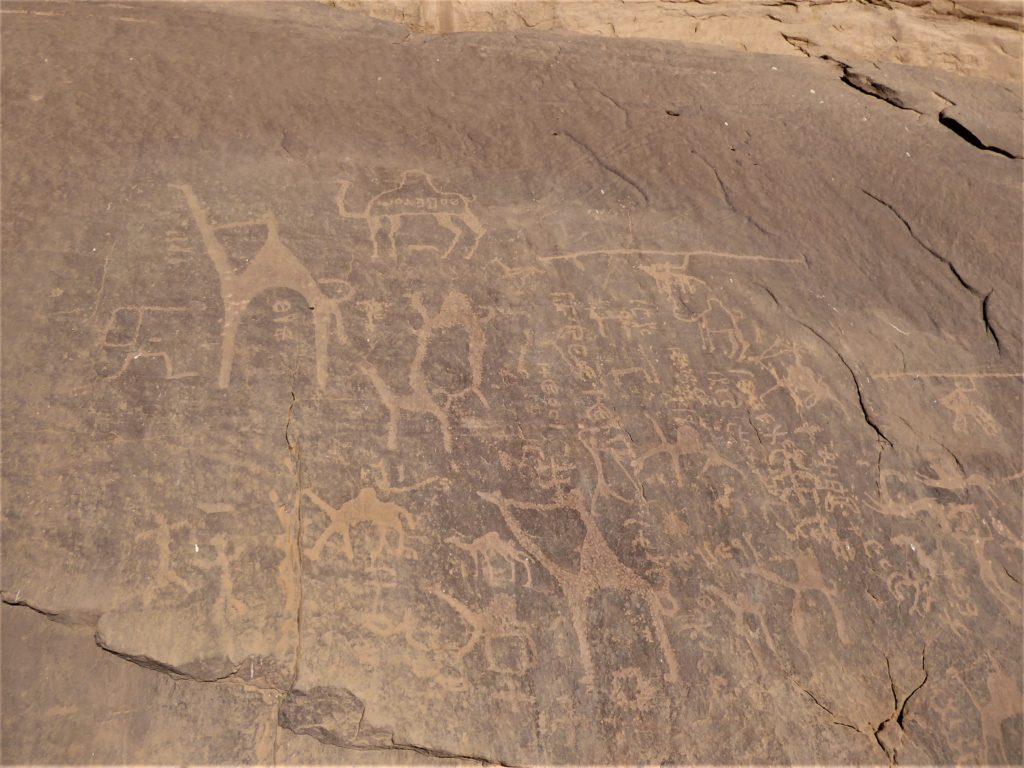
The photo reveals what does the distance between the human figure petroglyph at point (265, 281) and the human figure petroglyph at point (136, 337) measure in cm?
19

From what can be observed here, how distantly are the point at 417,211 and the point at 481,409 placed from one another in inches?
36.8

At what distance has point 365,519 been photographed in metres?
2.54

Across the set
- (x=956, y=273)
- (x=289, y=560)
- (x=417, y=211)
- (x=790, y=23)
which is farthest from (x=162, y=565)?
(x=790, y=23)

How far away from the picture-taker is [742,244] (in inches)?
137

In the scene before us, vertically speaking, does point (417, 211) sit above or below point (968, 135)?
below

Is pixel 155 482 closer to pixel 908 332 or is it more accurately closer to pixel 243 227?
pixel 243 227

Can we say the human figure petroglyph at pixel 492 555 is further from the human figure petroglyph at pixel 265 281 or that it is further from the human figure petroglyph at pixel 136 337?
the human figure petroglyph at pixel 136 337

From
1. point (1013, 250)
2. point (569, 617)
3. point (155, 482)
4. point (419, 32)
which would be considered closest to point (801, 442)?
point (569, 617)

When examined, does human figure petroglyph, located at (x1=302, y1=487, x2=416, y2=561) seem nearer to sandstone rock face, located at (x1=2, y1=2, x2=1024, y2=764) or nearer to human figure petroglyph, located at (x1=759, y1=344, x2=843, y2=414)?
sandstone rock face, located at (x1=2, y1=2, x2=1024, y2=764)

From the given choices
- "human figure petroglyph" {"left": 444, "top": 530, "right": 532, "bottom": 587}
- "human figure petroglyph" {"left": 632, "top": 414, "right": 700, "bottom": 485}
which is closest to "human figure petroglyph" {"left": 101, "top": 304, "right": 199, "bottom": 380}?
"human figure petroglyph" {"left": 444, "top": 530, "right": 532, "bottom": 587}

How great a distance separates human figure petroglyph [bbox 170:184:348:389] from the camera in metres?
2.80

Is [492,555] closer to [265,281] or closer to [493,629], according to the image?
A: [493,629]

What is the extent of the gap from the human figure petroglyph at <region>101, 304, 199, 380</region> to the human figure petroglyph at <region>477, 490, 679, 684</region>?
1169 mm

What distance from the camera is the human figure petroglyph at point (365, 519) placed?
249cm
